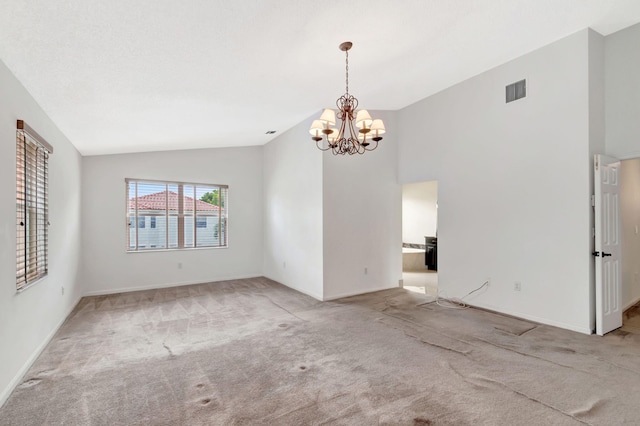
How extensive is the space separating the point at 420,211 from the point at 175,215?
6.35 metres

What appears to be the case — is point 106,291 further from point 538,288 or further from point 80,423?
point 538,288

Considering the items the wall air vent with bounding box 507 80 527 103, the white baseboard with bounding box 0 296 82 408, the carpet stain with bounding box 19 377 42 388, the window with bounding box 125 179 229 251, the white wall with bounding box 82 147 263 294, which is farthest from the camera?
the window with bounding box 125 179 229 251

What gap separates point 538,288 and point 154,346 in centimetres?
462

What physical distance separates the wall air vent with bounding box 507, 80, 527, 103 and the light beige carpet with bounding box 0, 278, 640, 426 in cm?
294

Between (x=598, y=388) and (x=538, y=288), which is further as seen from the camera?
(x=538, y=288)

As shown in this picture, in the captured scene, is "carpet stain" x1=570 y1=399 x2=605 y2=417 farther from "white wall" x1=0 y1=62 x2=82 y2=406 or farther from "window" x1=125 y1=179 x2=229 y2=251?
"window" x1=125 y1=179 x2=229 y2=251

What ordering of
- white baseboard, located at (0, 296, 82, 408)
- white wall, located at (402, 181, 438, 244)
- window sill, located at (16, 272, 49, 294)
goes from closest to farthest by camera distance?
white baseboard, located at (0, 296, 82, 408) → window sill, located at (16, 272, 49, 294) → white wall, located at (402, 181, 438, 244)

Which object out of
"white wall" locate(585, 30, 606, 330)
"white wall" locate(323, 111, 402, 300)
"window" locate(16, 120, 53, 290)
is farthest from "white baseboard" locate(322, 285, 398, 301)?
"window" locate(16, 120, 53, 290)

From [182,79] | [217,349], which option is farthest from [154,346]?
[182,79]

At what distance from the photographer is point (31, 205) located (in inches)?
126

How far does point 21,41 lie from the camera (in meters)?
2.17

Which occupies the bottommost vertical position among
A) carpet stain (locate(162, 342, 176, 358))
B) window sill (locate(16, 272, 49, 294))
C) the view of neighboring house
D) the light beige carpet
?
carpet stain (locate(162, 342, 176, 358))

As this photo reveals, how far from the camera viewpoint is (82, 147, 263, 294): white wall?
19.2 feet

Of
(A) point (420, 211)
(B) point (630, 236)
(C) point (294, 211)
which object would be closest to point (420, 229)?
(A) point (420, 211)
